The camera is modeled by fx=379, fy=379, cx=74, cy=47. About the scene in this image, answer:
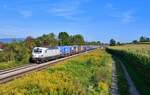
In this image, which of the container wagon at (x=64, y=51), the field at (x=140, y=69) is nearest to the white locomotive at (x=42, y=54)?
the container wagon at (x=64, y=51)

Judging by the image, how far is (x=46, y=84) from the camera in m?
17.3

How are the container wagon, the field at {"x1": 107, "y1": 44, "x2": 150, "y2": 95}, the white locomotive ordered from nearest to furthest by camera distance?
the field at {"x1": 107, "y1": 44, "x2": 150, "y2": 95}, the white locomotive, the container wagon

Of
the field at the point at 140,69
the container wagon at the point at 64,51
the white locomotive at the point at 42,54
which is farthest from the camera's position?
the container wagon at the point at 64,51

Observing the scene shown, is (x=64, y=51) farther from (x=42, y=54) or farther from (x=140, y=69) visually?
(x=140, y=69)

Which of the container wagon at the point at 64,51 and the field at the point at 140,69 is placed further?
the container wagon at the point at 64,51

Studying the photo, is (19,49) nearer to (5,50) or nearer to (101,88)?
(5,50)

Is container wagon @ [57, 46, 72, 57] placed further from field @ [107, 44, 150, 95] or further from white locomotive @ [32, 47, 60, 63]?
field @ [107, 44, 150, 95]

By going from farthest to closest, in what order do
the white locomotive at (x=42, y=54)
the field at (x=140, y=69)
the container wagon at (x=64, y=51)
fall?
the container wagon at (x=64, y=51) → the white locomotive at (x=42, y=54) → the field at (x=140, y=69)

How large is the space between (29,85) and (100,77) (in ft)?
35.5

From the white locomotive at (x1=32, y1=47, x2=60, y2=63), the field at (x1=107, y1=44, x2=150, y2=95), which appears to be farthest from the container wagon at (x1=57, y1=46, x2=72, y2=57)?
the field at (x1=107, y1=44, x2=150, y2=95)

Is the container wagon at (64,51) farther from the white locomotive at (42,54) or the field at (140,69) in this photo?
the field at (140,69)

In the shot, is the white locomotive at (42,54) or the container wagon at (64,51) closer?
the white locomotive at (42,54)

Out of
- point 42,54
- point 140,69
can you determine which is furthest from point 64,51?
point 140,69

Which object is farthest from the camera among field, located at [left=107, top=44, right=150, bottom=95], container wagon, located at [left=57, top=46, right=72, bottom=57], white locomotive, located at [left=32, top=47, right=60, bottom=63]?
container wagon, located at [left=57, top=46, right=72, bottom=57]
